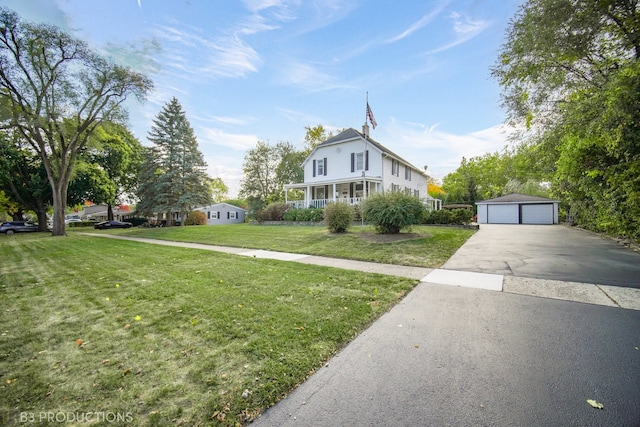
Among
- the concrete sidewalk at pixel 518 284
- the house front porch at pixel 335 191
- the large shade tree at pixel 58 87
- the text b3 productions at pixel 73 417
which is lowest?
the concrete sidewalk at pixel 518 284

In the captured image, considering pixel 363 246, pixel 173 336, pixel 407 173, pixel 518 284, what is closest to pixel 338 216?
pixel 363 246

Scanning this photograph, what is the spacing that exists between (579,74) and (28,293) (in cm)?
1592

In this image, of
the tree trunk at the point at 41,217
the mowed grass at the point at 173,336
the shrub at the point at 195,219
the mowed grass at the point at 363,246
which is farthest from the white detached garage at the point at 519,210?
the tree trunk at the point at 41,217

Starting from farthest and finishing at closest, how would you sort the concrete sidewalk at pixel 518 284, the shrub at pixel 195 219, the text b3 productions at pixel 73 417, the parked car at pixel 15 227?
the shrub at pixel 195 219, the parked car at pixel 15 227, the concrete sidewalk at pixel 518 284, the text b3 productions at pixel 73 417

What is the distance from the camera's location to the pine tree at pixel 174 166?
83.5 ft

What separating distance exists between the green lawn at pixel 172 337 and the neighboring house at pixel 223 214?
1300 inches

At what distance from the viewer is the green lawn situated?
2.17 m

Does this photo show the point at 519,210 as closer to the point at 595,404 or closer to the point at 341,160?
the point at 341,160

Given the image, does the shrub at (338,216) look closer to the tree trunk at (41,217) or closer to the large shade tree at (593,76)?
the large shade tree at (593,76)

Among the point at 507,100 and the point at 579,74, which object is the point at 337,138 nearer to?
the point at 507,100

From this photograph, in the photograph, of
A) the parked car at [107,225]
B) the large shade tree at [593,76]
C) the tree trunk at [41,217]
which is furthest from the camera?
the parked car at [107,225]

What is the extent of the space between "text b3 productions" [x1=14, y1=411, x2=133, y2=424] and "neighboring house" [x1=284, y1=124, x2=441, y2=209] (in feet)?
63.2

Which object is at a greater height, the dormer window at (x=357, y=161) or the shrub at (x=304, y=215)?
the dormer window at (x=357, y=161)

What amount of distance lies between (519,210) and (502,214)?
4.74 ft
